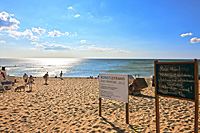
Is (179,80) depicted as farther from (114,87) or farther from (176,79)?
(114,87)

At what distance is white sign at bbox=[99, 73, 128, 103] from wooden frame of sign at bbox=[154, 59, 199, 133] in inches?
48.7

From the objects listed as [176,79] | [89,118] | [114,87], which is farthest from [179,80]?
[89,118]

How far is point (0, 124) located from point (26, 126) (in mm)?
1076

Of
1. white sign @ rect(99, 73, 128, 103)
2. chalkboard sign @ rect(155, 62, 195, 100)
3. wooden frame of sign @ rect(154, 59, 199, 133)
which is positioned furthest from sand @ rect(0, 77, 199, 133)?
chalkboard sign @ rect(155, 62, 195, 100)

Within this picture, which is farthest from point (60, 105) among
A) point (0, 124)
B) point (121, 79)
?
point (121, 79)

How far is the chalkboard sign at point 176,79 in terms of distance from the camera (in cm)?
373

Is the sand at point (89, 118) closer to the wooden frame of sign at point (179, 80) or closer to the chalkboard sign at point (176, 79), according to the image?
the wooden frame of sign at point (179, 80)

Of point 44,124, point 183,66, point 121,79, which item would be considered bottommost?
point 44,124

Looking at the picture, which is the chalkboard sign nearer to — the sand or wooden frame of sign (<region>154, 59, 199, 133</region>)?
wooden frame of sign (<region>154, 59, 199, 133</region>)

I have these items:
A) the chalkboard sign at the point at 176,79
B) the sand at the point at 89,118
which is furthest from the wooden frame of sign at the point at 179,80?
the sand at the point at 89,118

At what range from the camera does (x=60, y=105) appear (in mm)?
7777

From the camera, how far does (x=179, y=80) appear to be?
3949 millimetres

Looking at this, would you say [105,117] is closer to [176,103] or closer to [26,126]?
[26,126]

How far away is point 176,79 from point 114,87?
234 cm
